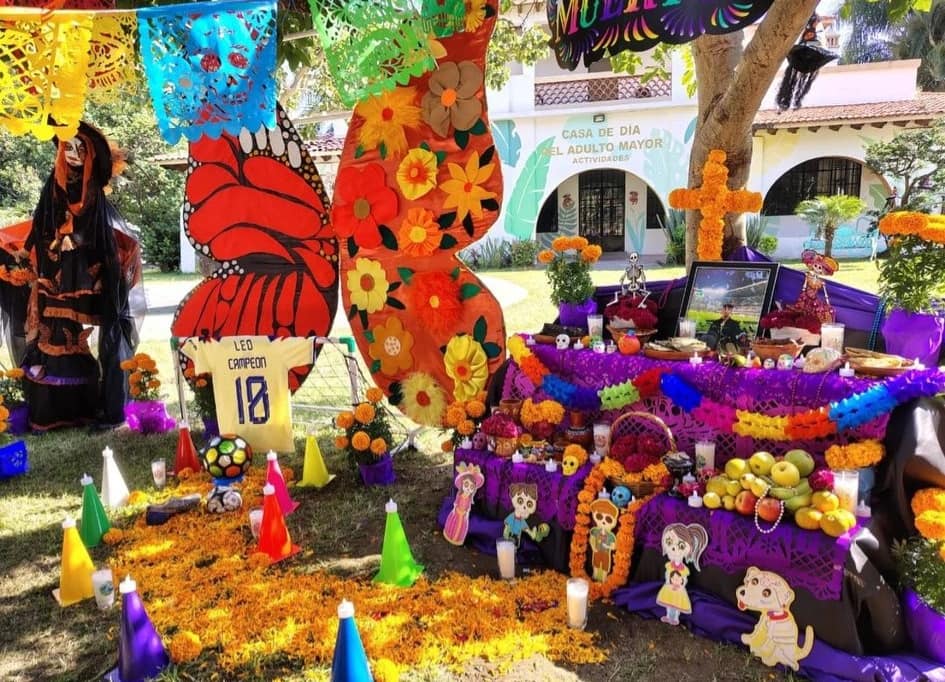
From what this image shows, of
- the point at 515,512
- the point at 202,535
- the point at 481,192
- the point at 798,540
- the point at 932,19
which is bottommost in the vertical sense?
the point at 202,535

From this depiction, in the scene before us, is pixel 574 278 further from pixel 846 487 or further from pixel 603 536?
pixel 846 487

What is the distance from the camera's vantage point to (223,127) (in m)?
4.21

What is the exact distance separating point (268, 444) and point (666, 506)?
2.99 m

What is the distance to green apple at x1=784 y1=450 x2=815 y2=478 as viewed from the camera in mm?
2959

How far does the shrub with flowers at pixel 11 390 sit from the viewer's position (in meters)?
6.64

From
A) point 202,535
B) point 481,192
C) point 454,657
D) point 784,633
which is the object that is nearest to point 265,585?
point 202,535

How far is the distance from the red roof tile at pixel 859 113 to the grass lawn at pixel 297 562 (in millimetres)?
14228

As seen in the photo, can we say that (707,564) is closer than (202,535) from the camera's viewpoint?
Yes

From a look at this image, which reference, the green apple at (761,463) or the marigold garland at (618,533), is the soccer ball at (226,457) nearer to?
the marigold garland at (618,533)

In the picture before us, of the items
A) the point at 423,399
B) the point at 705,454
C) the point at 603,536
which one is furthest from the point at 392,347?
the point at 705,454

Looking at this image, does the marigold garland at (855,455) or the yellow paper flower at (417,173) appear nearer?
the marigold garland at (855,455)

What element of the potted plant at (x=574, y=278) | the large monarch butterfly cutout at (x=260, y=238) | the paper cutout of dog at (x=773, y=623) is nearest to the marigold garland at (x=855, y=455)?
the paper cutout of dog at (x=773, y=623)

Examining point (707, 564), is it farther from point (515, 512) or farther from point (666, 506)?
point (515, 512)

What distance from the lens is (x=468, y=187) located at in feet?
15.2
